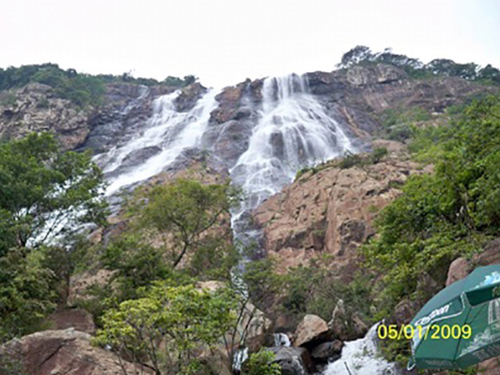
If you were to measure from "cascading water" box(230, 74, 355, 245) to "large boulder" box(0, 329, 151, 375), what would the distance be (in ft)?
50.1

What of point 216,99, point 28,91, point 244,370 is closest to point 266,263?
point 244,370

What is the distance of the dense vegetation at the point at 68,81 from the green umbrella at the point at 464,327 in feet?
172

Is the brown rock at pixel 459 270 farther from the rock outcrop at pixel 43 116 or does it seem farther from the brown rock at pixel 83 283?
the rock outcrop at pixel 43 116

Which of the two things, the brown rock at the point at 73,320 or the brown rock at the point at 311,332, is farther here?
the brown rock at the point at 311,332

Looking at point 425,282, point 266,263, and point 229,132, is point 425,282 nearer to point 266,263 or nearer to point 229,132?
point 266,263

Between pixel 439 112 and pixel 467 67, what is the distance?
18072 millimetres

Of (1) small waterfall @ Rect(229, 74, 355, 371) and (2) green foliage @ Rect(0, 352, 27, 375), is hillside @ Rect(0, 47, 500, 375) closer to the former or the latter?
(2) green foliage @ Rect(0, 352, 27, 375)

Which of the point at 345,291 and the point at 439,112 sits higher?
the point at 439,112

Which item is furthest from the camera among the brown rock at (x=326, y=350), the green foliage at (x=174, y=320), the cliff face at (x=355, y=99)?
the cliff face at (x=355, y=99)

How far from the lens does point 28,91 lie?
5050 centimetres

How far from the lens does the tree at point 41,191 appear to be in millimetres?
13570

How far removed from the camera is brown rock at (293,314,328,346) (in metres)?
13.7
